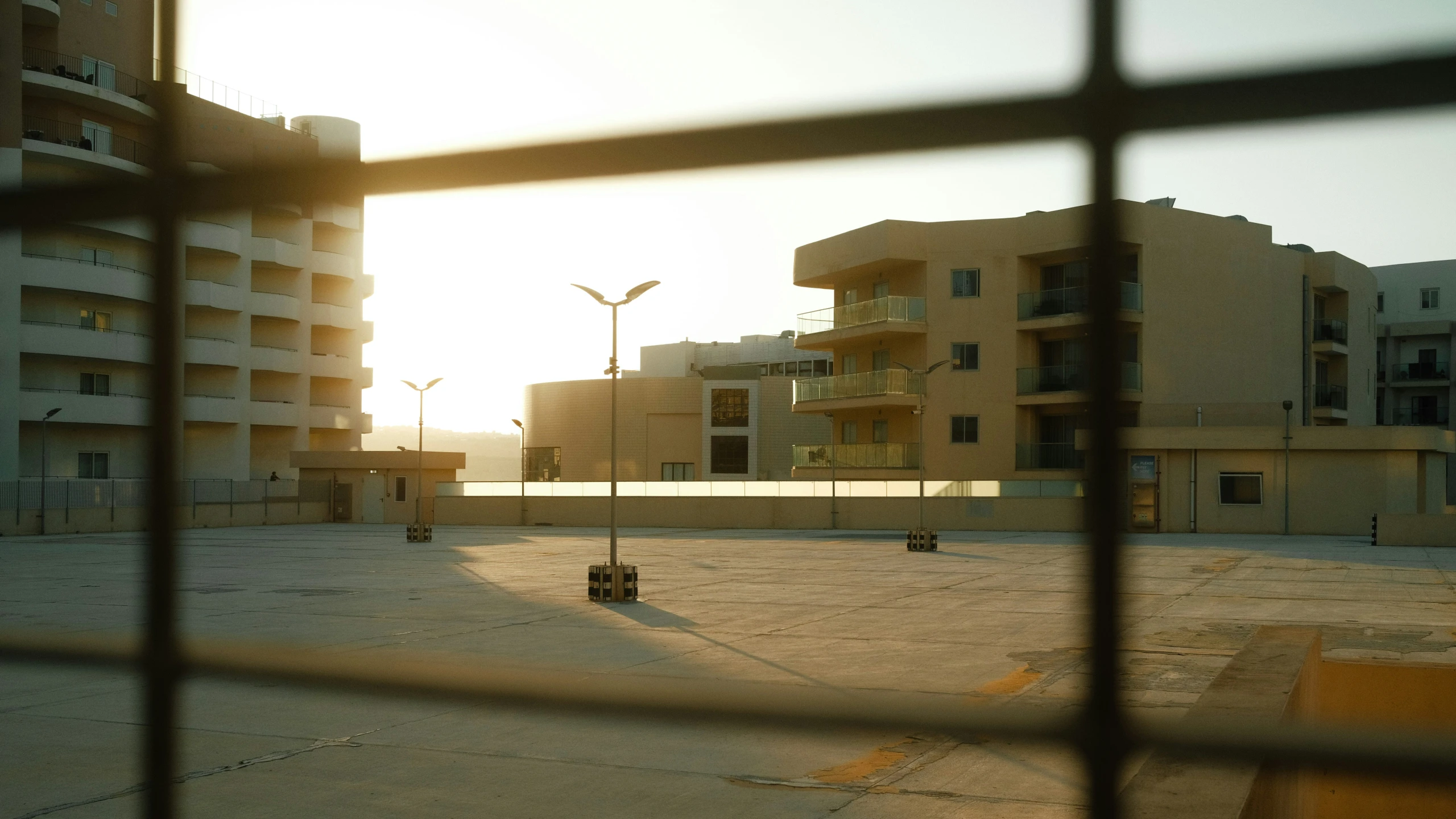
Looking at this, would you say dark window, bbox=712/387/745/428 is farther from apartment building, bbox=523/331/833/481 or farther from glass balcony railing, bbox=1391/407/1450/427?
glass balcony railing, bbox=1391/407/1450/427

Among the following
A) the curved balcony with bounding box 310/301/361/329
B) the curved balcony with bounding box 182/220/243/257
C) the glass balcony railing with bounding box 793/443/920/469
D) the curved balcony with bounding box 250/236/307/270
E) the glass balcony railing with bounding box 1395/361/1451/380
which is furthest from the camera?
the curved balcony with bounding box 310/301/361/329

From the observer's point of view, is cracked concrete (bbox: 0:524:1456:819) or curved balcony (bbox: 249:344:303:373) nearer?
cracked concrete (bbox: 0:524:1456:819)

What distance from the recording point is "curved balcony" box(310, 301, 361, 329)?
6706cm

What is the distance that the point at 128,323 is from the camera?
45969 millimetres

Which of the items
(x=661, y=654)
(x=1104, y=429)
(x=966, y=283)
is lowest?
(x=661, y=654)

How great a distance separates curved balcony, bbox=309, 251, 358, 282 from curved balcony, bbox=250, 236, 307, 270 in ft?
8.56

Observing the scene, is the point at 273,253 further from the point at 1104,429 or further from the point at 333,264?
the point at 1104,429

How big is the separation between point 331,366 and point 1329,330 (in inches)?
2030

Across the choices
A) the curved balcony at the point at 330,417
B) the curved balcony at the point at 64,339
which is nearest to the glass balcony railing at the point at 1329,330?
the curved balcony at the point at 64,339

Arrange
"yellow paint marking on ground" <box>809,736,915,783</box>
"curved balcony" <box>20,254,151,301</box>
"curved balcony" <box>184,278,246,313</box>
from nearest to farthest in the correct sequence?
"yellow paint marking on ground" <box>809,736,915,783</box> < "curved balcony" <box>20,254,151,301</box> < "curved balcony" <box>184,278,246,313</box>

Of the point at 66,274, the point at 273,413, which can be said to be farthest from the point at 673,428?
the point at 66,274

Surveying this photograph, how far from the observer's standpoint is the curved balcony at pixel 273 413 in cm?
6241

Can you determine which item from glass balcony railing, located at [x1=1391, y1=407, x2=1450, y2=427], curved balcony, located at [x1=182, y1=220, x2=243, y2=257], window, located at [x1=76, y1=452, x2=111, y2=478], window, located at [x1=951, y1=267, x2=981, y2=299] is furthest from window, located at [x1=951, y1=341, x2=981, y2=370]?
window, located at [x1=76, y1=452, x2=111, y2=478]

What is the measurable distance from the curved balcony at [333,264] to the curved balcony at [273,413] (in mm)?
7734
